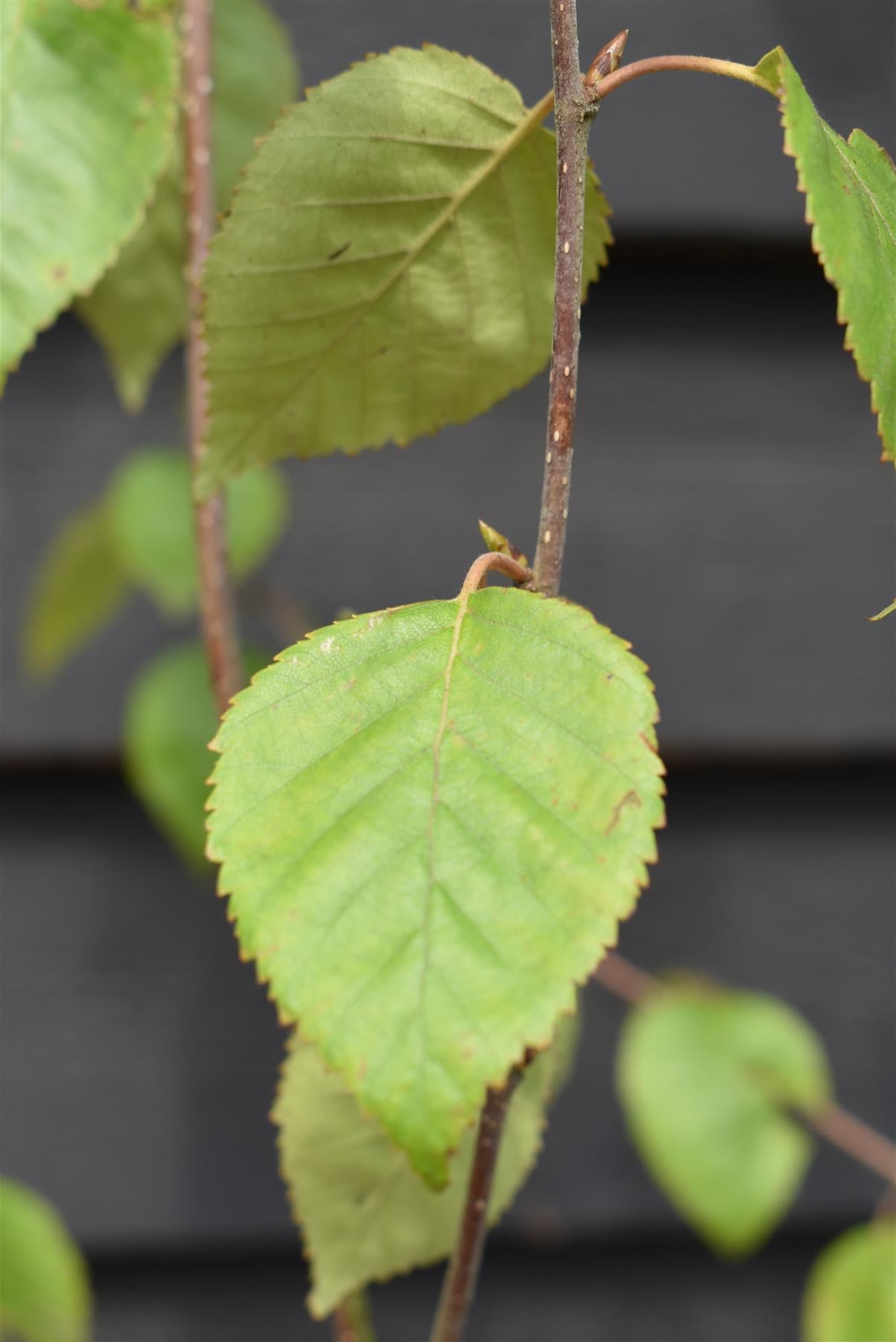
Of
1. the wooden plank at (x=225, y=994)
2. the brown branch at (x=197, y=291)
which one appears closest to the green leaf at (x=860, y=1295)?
the wooden plank at (x=225, y=994)

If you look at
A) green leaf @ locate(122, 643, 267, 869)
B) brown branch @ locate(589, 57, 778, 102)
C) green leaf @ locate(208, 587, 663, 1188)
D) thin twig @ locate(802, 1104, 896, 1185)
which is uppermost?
brown branch @ locate(589, 57, 778, 102)

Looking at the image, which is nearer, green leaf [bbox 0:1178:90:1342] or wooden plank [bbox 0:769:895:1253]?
green leaf [bbox 0:1178:90:1342]

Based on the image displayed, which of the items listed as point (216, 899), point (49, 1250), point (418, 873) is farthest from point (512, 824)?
point (216, 899)

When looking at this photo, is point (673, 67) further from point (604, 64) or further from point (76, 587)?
point (76, 587)

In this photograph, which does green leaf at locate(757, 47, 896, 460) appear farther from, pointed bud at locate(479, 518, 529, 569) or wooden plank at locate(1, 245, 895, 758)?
wooden plank at locate(1, 245, 895, 758)

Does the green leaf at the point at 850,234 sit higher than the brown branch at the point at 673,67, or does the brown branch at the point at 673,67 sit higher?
the brown branch at the point at 673,67

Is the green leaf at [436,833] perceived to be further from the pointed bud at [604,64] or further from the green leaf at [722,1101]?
the green leaf at [722,1101]

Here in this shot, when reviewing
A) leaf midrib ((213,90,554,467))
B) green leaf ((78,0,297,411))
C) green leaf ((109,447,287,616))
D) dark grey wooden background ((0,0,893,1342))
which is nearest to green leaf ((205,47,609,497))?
leaf midrib ((213,90,554,467))
